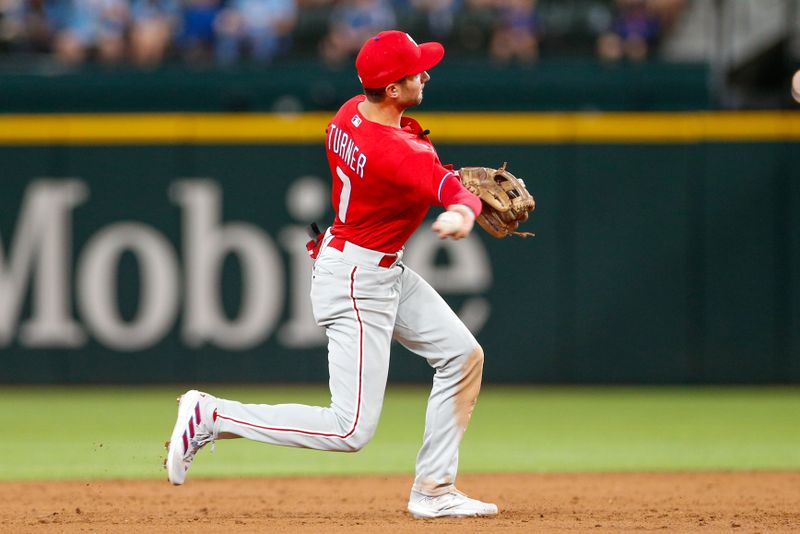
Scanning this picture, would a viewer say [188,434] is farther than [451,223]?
Yes

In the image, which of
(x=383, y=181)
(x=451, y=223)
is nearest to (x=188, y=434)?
(x=383, y=181)

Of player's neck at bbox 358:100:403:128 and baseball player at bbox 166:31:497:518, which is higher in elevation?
player's neck at bbox 358:100:403:128

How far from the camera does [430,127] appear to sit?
10586 mm

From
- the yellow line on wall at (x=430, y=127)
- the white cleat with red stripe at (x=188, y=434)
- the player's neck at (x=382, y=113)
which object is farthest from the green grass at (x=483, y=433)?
the player's neck at (x=382, y=113)

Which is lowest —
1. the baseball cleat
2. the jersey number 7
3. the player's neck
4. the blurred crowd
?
the baseball cleat

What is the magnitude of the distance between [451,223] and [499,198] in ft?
2.33

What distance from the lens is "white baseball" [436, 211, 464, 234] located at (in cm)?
454

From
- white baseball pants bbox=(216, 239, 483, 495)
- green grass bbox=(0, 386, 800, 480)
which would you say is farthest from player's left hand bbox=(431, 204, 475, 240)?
green grass bbox=(0, 386, 800, 480)

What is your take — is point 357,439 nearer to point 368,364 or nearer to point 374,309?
point 368,364

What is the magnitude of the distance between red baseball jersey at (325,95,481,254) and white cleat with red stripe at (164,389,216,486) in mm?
922

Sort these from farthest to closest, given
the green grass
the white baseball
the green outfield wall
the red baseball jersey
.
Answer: the green outfield wall
the green grass
the red baseball jersey
the white baseball

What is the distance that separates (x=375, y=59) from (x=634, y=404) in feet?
18.1

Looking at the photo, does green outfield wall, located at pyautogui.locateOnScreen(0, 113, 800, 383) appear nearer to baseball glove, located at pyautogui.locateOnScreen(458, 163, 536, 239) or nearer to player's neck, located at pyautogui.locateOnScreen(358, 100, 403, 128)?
baseball glove, located at pyautogui.locateOnScreen(458, 163, 536, 239)

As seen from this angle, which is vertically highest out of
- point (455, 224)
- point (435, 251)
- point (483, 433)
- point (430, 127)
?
point (430, 127)
